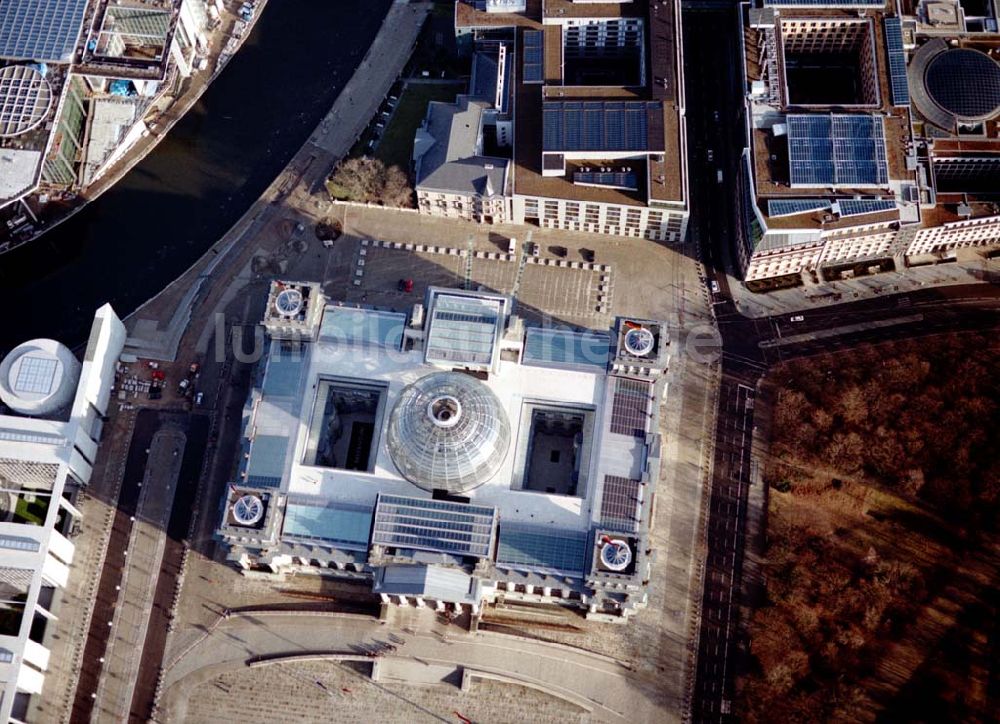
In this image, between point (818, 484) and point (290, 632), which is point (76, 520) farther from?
point (818, 484)

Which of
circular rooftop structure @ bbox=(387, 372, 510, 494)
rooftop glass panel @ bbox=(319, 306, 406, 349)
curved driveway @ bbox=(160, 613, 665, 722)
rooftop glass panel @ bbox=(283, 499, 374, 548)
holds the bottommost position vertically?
curved driveway @ bbox=(160, 613, 665, 722)

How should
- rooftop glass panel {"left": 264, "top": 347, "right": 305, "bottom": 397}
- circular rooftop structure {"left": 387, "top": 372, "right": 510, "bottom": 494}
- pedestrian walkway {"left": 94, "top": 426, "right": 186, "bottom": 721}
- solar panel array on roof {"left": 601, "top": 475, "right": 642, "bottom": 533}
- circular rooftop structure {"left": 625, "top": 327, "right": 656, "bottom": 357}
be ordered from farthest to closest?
rooftop glass panel {"left": 264, "top": 347, "right": 305, "bottom": 397}
pedestrian walkway {"left": 94, "top": 426, "right": 186, "bottom": 721}
circular rooftop structure {"left": 625, "top": 327, "right": 656, "bottom": 357}
solar panel array on roof {"left": 601, "top": 475, "right": 642, "bottom": 533}
circular rooftop structure {"left": 387, "top": 372, "right": 510, "bottom": 494}

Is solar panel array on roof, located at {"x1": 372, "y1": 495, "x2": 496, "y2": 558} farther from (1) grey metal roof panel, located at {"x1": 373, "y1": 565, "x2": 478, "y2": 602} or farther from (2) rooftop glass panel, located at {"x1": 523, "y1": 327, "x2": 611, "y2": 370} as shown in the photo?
(2) rooftop glass panel, located at {"x1": 523, "y1": 327, "x2": 611, "y2": 370}

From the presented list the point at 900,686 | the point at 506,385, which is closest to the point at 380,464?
the point at 506,385

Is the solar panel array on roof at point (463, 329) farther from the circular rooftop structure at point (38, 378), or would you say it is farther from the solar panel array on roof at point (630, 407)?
the circular rooftop structure at point (38, 378)

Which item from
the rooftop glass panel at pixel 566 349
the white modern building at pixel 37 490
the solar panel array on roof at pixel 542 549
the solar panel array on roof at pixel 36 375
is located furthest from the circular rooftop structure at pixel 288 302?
the solar panel array on roof at pixel 542 549

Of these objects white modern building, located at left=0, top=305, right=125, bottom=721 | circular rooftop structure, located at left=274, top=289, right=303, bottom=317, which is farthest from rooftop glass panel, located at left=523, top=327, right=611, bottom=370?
white modern building, located at left=0, top=305, right=125, bottom=721
